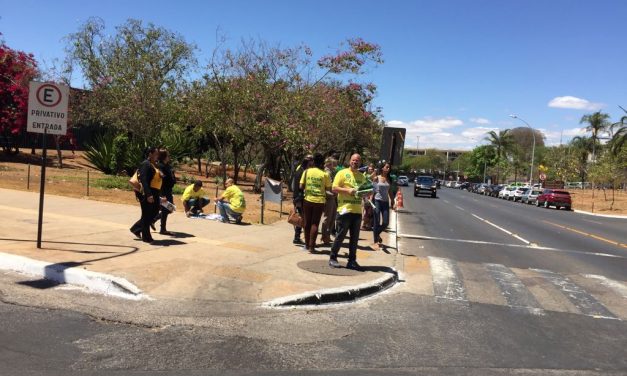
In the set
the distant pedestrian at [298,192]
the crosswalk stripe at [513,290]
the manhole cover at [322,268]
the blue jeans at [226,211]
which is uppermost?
the distant pedestrian at [298,192]

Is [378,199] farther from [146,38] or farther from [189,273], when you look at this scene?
[146,38]

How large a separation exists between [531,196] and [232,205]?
42208mm

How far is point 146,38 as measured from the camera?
26656 mm

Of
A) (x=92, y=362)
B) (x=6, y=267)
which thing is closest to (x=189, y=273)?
(x=6, y=267)

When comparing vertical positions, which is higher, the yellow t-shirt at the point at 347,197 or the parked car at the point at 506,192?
the yellow t-shirt at the point at 347,197

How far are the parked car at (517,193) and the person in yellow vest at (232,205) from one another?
149ft

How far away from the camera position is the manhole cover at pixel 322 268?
26.9ft

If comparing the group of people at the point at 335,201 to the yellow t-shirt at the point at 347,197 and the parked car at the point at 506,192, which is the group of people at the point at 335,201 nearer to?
the yellow t-shirt at the point at 347,197

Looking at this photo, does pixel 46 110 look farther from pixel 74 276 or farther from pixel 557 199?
pixel 557 199

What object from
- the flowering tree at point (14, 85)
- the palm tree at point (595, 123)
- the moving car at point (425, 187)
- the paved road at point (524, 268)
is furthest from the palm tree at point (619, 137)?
the flowering tree at point (14, 85)

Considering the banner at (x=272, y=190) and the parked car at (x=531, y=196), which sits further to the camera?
the parked car at (x=531, y=196)

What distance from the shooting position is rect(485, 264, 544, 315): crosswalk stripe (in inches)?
282

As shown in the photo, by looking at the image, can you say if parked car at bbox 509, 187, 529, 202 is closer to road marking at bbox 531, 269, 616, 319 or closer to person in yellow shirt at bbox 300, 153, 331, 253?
road marking at bbox 531, 269, 616, 319

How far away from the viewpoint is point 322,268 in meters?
8.45
